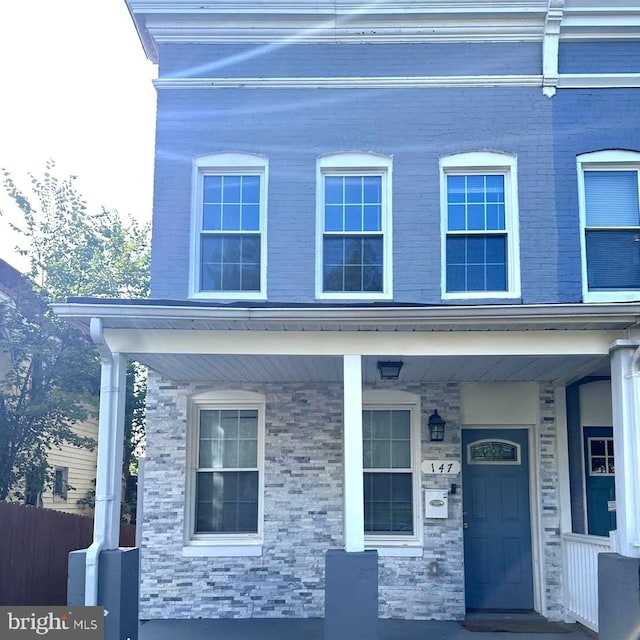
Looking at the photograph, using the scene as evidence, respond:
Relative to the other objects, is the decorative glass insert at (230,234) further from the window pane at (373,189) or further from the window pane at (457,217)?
the window pane at (457,217)

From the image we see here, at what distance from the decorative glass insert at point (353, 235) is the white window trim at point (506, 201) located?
719 millimetres

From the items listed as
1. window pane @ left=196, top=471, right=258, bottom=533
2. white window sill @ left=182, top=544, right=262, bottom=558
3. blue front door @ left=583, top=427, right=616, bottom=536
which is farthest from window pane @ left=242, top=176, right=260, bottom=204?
blue front door @ left=583, top=427, right=616, bottom=536

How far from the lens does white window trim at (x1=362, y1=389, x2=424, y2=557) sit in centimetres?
941

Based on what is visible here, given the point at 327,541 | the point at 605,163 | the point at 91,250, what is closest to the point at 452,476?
the point at 327,541

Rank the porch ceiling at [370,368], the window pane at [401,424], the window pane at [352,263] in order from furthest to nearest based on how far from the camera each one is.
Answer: the window pane at [401,424], the window pane at [352,263], the porch ceiling at [370,368]

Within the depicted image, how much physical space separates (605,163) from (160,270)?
522cm

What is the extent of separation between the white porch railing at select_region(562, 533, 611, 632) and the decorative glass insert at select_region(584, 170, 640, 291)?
2791mm

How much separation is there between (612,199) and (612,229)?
373 mm

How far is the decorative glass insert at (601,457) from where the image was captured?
952 cm

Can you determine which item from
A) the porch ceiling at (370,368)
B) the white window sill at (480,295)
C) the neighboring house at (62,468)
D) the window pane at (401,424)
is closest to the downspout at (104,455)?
the porch ceiling at (370,368)

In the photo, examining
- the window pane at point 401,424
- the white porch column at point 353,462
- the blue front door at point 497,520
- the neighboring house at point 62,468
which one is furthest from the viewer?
the neighboring house at point 62,468

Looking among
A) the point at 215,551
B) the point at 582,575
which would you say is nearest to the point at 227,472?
the point at 215,551

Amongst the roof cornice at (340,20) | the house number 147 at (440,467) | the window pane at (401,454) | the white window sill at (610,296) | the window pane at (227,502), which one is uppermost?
the roof cornice at (340,20)

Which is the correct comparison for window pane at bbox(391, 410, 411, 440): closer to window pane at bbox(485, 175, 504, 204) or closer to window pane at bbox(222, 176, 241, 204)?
window pane at bbox(485, 175, 504, 204)
